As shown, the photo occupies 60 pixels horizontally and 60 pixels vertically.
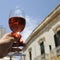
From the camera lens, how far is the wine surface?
145 cm

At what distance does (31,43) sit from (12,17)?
17.9 meters

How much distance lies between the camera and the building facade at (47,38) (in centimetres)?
1461

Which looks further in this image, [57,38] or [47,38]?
[47,38]

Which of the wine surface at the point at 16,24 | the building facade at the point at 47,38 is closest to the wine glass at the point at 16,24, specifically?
the wine surface at the point at 16,24

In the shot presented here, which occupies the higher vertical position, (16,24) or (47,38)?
(47,38)

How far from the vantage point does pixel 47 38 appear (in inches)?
619

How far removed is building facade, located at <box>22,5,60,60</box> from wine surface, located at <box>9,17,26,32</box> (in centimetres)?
1271

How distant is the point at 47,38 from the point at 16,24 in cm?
1435

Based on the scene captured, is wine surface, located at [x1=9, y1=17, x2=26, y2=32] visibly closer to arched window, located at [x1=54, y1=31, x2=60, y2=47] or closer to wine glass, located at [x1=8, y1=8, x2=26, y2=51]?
wine glass, located at [x1=8, y1=8, x2=26, y2=51]

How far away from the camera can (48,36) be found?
51.2 feet

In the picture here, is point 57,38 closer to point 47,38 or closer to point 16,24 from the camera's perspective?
point 47,38

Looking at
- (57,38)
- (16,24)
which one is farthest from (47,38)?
(16,24)

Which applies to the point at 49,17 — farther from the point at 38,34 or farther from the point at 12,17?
the point at 12,17

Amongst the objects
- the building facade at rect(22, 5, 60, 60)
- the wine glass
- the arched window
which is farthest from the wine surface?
the arched window
